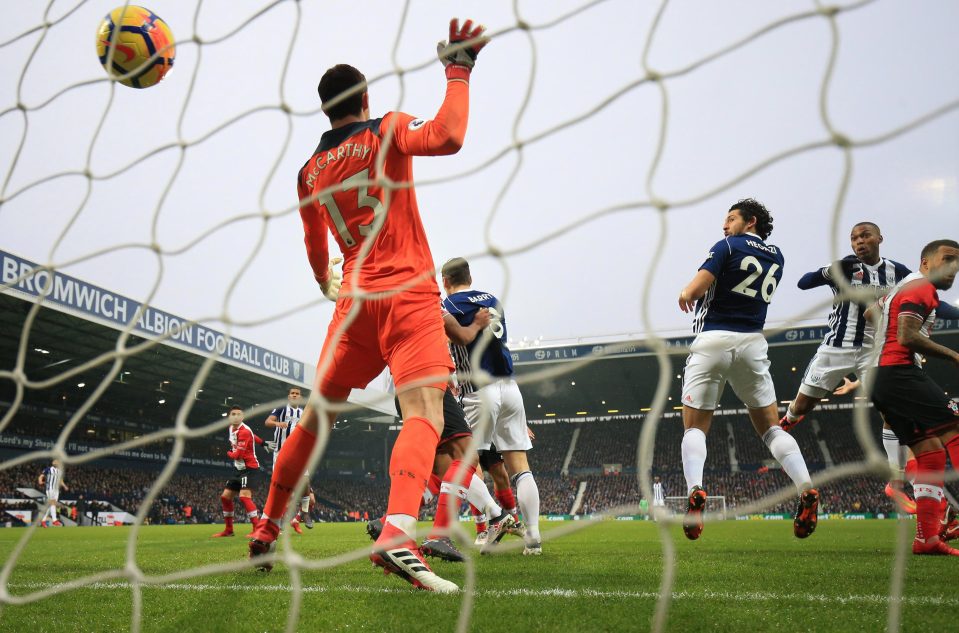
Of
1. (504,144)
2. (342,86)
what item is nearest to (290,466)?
(342,86)

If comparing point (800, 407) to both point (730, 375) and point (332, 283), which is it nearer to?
point (730, 375)

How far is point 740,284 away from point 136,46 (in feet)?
11.2

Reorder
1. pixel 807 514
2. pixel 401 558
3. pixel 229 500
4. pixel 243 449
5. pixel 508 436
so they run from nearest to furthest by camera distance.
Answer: pixel 401 558 → pixel 807 514 → pixel 508 436 → pixel 229 500 → pixel 243 449

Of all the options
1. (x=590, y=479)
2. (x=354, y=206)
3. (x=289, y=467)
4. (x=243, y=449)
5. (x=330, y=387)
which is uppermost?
(x=354, y=206)

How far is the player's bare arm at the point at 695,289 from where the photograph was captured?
361 cm

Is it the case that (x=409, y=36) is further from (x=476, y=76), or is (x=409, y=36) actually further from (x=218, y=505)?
(x=218, y=505)

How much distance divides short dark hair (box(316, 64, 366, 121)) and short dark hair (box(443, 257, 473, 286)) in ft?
7.23

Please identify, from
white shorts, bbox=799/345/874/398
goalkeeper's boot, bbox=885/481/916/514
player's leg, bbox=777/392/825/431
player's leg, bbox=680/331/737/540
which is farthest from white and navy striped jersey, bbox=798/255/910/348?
player's leg, bbox=680/331/737/540

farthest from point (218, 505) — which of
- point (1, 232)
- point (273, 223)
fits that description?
point (273, 223)

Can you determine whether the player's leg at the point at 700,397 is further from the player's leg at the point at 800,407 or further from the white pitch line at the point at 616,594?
the player's leg at the point at 800,407

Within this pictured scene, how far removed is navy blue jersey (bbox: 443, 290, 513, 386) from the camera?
4629 millimetres

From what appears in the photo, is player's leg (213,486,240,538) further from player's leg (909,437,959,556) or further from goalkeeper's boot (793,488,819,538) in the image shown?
player's leg (909,437,959,556)

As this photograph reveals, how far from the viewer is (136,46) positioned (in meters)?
3.45

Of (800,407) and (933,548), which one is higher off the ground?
(800,407)
